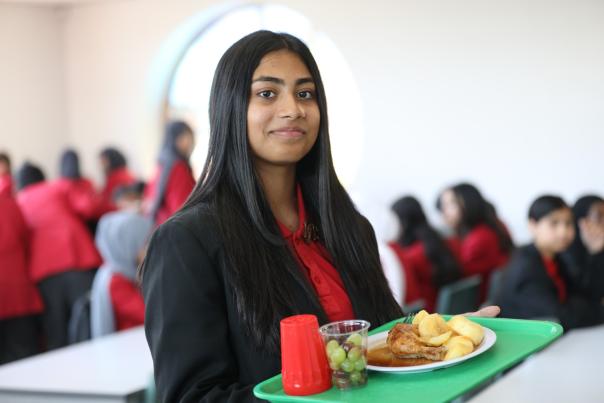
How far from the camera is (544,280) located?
335cm

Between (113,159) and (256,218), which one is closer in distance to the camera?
(256,218)

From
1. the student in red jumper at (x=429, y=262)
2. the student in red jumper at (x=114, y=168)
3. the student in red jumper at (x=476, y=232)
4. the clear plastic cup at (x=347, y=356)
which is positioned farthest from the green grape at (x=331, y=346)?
the student in red jumper at (x=114, y=168)

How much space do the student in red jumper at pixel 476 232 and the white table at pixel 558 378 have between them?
57.2 inches

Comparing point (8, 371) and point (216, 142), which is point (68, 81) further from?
point (216, 142)

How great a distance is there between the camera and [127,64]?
22.7ft

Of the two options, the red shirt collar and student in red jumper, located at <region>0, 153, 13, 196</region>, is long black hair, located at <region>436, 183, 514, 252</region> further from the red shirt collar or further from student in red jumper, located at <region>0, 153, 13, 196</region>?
the red shirt collar

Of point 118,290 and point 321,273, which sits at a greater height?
point 321,273

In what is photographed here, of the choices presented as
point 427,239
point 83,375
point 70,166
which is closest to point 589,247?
point 427,239

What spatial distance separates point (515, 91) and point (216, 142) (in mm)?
4174

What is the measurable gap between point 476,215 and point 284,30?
2151 mm

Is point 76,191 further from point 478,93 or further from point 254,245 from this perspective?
point 254,245

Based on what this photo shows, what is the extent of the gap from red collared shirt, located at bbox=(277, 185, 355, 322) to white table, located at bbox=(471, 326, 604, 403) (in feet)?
3.19

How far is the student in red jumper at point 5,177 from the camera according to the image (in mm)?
5016

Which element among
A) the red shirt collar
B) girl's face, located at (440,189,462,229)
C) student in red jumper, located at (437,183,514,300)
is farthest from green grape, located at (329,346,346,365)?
girl's face, located at (440,189,462,229)
